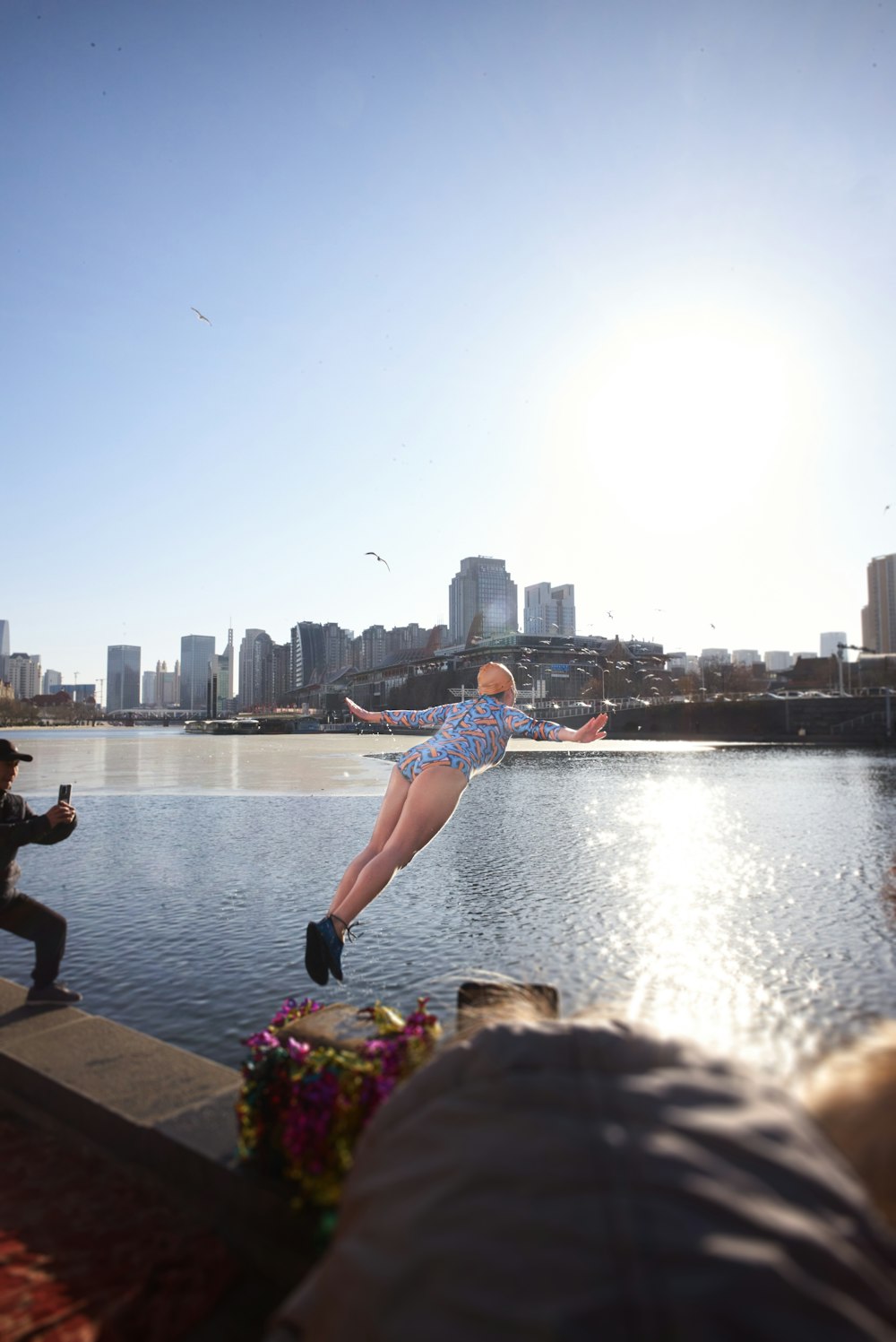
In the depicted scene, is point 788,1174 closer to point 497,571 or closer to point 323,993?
point 323,993

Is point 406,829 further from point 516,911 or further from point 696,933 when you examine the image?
point 696,933

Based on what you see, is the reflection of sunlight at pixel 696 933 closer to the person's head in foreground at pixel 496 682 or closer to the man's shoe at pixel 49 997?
the person's head in foreground at pixel 496 682

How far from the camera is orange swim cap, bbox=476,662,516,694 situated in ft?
19.6

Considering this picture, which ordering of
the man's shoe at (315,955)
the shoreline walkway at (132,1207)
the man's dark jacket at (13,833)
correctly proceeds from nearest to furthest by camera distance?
the shoreline walkway at (132,1207)
the man's shoe at (315,955)
the man's dark jacket at (13,833)

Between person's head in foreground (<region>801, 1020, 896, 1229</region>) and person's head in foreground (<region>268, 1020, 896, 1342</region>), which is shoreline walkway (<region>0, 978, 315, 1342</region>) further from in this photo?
person's head in foreground (<region>801, 1020, 896, 1229</region>)

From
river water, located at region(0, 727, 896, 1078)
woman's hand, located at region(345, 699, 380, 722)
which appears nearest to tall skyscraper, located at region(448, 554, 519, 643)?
river water, located at region(0, 727, 896, 1078)

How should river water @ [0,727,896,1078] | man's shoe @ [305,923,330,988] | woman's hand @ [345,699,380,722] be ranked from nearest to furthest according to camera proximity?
man's shoe @ [305,923,330,988] < woman's hand @ [345,699,380,722] < river water @ [0,727,896,1078]

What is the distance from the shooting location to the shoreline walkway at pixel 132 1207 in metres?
2.89

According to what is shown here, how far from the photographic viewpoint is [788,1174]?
4.57 ft

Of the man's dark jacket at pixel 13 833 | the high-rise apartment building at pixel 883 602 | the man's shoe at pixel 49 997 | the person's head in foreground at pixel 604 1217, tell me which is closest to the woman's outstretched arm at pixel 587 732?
the man's dark jacket at pixel 13 833

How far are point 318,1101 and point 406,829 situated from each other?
2.66 m

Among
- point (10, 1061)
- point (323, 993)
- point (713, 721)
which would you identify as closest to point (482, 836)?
point (323, 993)

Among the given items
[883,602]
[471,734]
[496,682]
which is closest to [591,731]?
[496,682]

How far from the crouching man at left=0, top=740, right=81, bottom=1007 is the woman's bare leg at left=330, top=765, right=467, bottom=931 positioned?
7.05 feet
